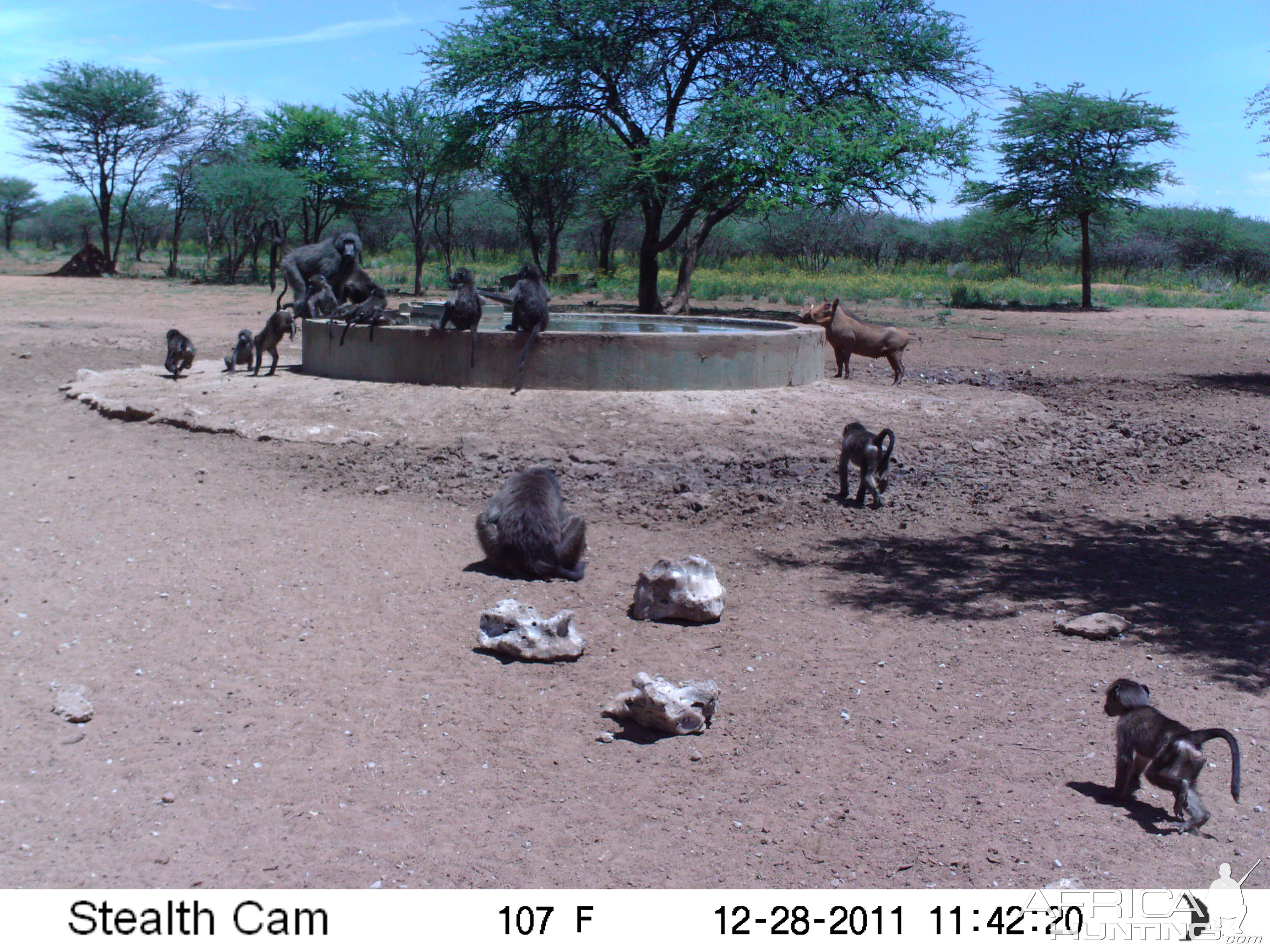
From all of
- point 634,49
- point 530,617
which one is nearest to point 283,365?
point 530,617

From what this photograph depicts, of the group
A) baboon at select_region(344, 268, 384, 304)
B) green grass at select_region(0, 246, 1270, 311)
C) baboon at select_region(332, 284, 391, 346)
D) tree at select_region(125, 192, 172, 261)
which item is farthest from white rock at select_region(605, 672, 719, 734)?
tree at select_region(125, 192, 172, 261)

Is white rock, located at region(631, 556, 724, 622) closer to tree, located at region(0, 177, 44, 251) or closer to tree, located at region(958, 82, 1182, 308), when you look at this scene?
tree, located at region(958, 82, 1182, 308)

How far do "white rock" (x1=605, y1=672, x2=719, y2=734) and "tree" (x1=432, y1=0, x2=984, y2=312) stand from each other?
15766 mm

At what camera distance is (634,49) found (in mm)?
21109

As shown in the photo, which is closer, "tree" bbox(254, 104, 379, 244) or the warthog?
the warthog

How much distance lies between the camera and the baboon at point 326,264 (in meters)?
12.6

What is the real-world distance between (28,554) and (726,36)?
18415 mm

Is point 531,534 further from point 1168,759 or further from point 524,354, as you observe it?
point 524,354

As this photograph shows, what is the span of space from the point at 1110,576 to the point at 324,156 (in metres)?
35.5

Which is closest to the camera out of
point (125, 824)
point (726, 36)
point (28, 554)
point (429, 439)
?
point (125, 824)

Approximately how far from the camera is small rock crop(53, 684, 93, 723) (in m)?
3.96

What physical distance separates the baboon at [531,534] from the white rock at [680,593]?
71cm

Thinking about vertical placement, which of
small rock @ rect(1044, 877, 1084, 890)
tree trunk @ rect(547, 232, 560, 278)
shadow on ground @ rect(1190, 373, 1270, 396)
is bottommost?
small rock @ rect(1044, 877, 1084, 890)

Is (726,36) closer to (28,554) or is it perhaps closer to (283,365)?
Result: (283,365)
